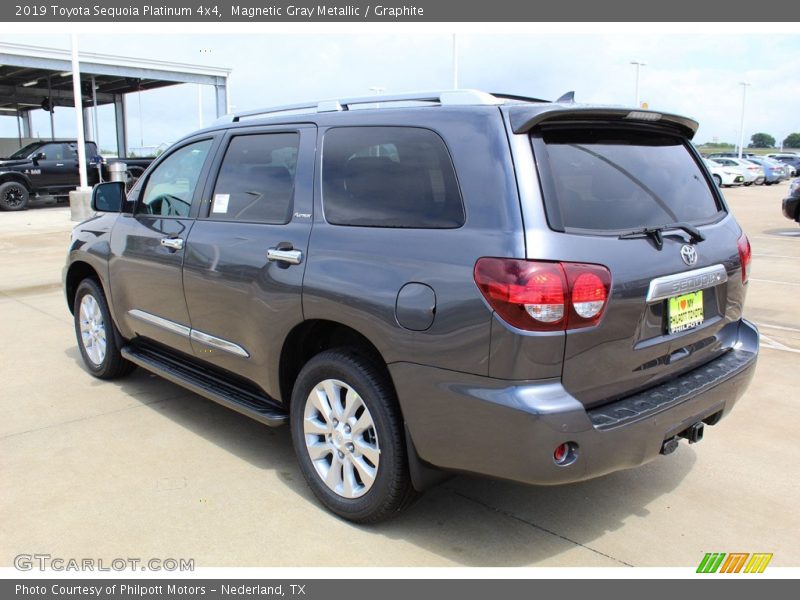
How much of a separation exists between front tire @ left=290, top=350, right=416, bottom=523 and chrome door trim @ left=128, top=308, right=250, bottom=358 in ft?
1.77

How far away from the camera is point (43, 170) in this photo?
2084cm

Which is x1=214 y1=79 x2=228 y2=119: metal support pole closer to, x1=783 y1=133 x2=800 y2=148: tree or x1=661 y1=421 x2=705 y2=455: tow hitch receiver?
x1=661 y1=421 x2=705 y2=455: tow hitch receiver

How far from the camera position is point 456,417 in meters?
2.65

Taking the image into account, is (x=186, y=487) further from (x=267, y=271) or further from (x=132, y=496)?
(x=267, y=271)

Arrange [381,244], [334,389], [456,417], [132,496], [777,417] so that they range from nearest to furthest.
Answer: [456,417] < [381,244] < [334,389] < [132,496] < [777,417]

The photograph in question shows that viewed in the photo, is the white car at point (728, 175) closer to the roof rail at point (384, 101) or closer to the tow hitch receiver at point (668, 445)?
the roof rail at point (384, 101)

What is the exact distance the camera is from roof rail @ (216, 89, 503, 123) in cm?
287

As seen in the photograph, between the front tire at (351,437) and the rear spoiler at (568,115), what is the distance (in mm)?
1210

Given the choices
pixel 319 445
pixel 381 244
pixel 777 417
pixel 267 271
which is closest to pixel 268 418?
pixel 319 445

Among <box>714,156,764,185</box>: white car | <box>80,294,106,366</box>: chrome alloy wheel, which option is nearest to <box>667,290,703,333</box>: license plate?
<box>80,294,106,366</box>: chrome alloy wheel

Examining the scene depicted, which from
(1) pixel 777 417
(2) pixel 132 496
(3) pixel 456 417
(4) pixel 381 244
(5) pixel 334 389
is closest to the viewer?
(3) pixel 456 417

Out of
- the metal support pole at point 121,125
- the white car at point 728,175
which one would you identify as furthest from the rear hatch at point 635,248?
the white car at point 728,175

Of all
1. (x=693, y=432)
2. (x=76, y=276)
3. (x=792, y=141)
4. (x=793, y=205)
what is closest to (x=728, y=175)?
(x=793, y=205)
